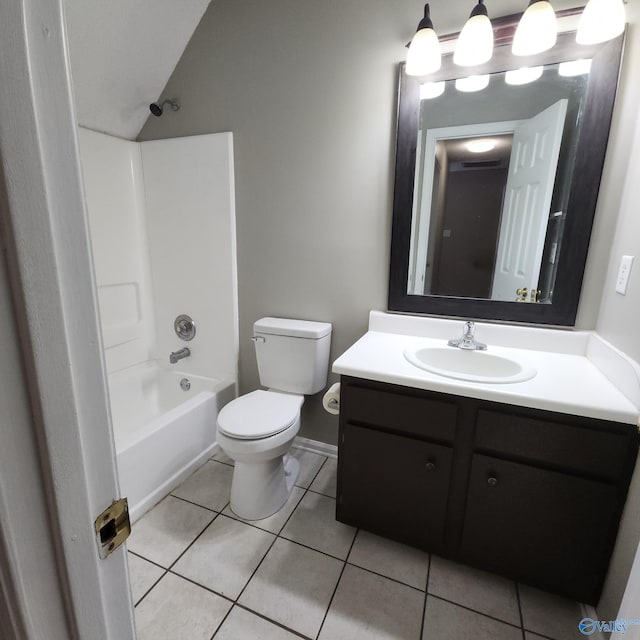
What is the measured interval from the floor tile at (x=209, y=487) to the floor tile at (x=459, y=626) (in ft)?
3.21

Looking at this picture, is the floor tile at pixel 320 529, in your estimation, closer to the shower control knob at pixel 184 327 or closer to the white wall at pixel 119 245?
the shower control knob at pixel 184 327

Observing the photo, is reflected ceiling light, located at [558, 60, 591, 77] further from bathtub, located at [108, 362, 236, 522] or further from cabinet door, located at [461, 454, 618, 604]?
bathtub, located at [108, 362, 236, 522]

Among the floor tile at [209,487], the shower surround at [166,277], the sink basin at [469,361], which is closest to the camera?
the sink basin at [469,361]

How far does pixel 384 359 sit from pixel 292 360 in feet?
2.06

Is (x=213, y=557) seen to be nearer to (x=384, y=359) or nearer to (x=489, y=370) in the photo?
(x=384, y=359)

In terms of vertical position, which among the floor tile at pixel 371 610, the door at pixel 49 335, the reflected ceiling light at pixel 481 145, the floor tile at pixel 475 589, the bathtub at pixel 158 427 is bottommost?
the floor tile at pixel 371 610

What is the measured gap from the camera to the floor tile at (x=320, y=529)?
1492mm

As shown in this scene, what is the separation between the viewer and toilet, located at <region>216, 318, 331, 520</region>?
1542 millimetres

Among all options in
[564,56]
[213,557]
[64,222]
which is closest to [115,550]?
[64,222]

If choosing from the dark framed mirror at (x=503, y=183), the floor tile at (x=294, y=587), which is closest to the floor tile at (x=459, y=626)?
the floor tile at (x=294, y=587)

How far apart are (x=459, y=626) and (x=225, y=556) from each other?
0.89 m

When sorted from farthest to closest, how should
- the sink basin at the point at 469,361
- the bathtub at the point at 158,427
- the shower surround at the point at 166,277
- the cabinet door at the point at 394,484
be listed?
the shower surround at the point at 166,277
the bathtub at the point at 158,427
the sink basin at the point at 469,361
the cabinet door at the point at 394,484

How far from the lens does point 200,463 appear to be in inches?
78.5

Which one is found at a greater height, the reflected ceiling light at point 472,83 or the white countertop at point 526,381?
the reflected ceiling light at point 472,83
